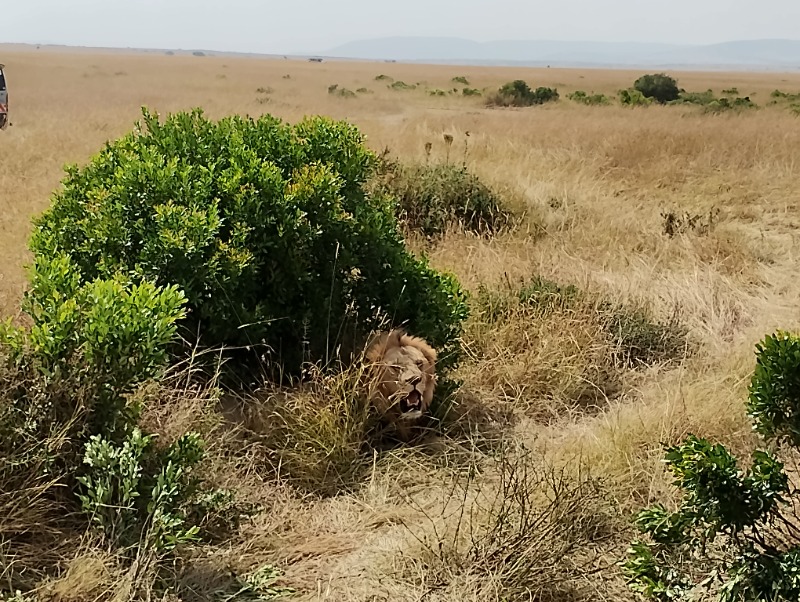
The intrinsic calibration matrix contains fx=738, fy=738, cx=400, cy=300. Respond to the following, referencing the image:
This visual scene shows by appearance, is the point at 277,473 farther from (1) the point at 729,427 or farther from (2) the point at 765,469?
(1) the point at 729,427

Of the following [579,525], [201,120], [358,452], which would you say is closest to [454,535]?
[579,525]

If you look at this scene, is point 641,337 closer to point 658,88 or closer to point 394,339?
point 394,339

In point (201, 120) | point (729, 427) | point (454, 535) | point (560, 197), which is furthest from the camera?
point (560, 197)

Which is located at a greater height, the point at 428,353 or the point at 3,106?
the point at 3,106

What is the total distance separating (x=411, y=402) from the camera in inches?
139

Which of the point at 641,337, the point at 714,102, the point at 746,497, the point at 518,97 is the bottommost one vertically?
the point at 641,337

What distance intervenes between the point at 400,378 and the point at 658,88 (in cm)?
2771

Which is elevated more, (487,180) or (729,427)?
(487,180)

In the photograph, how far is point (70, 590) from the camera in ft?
7.43

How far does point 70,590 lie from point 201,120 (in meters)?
2.82

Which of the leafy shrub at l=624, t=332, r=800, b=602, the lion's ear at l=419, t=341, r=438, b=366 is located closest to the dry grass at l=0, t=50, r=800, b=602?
the lion's ear at l=419, t=341, r=438, b=366

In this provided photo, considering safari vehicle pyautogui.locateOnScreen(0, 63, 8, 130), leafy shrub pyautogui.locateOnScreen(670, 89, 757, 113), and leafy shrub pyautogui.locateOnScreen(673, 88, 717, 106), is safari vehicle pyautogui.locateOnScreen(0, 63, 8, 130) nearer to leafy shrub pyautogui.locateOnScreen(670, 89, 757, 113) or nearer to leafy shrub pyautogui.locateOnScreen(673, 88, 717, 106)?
leafy shrub pyautogui.locateOnScreen(670, 89, 757, 113)

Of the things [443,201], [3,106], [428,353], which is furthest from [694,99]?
[428,353]

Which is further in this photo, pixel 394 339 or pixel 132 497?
pixel 394 339
